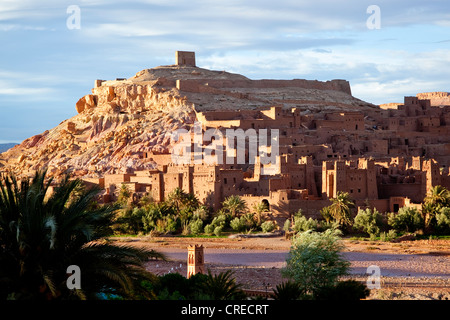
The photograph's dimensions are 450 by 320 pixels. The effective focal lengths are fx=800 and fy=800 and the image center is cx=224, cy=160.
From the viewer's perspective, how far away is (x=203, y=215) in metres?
47.3

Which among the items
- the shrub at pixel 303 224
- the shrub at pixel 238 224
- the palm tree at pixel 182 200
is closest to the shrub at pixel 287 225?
the shrub at pixel 303 224

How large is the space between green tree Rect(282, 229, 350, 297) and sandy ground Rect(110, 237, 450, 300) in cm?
171

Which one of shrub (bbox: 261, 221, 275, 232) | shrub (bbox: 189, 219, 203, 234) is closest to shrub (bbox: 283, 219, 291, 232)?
shrub (bbox: 261, 221, 275, 232)

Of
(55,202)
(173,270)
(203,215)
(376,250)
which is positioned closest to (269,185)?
(203,215)

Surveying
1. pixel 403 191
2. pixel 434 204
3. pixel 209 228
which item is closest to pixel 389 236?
pixel 434 204

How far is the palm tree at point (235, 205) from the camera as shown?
46.5 meters

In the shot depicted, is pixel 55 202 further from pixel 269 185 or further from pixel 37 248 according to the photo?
pixel 269 185

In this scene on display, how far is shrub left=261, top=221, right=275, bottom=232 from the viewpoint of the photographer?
148 ft

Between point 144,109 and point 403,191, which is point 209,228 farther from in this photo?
point 144,109

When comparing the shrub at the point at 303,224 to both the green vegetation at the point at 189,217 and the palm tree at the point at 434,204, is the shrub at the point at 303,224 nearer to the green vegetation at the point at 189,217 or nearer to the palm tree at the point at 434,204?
the green vegetation at the point at 189,217

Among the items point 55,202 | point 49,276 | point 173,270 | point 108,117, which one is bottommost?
point 173,270

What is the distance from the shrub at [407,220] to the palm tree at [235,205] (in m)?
8.61
